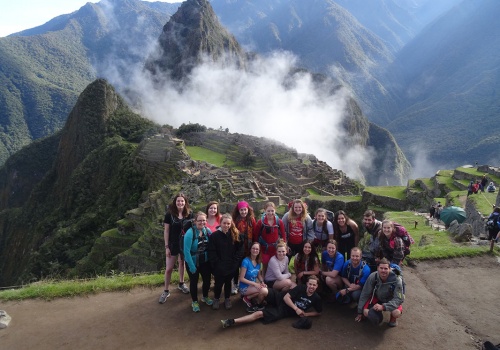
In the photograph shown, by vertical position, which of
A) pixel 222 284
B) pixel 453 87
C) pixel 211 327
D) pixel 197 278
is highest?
pixel 453 87

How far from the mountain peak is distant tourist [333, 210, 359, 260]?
115 meters

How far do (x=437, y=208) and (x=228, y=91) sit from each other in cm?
11681

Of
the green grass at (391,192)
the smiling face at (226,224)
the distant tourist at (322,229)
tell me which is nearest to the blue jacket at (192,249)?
the smiling face at (226,224)

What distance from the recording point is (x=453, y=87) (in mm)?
123750

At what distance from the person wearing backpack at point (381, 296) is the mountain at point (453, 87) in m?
80.1

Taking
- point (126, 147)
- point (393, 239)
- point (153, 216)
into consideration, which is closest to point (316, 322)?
point (393, 239)

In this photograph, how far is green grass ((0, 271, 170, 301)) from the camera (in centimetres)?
701

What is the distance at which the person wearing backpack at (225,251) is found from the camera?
6227 mm

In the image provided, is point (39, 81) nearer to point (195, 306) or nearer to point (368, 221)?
point (195, 306)

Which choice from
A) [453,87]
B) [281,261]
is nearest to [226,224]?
[281,261]

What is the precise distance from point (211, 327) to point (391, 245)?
140 inches

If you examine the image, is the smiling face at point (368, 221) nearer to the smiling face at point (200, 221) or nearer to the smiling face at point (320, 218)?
the smiling face at point (320, 218)

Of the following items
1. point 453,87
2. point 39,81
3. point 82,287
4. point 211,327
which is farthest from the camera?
point 39,81

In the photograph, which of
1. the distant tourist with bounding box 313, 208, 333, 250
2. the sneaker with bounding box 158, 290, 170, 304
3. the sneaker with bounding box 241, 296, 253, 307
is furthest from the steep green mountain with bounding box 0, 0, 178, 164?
the distant tourist with bounding box 313, 208, 333, 250
